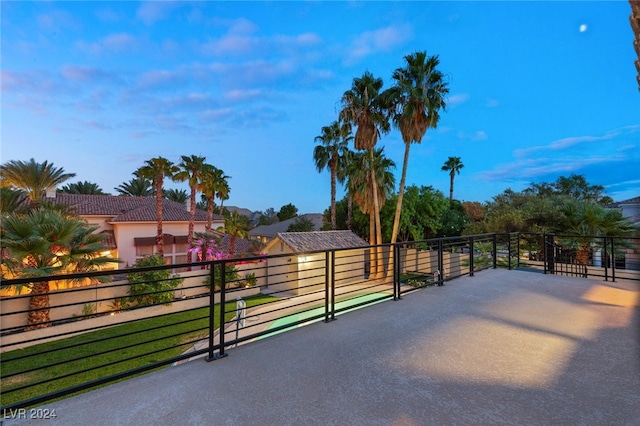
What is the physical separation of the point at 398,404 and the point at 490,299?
3.19 metres

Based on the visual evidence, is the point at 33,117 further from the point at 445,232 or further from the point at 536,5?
the point at 445,232

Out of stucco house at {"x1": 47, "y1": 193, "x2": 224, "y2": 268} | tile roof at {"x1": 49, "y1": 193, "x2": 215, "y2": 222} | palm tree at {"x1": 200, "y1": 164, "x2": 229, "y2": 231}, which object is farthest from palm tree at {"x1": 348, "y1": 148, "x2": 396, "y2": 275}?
stucco house at {"x1": 47, "y1": 193, "x2": 224, "y2": 268}

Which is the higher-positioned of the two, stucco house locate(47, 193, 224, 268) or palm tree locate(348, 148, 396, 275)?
palm tree locate(348, 148, 396, 275)

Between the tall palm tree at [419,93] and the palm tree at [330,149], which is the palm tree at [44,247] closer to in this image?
the tall palm tree at [419,93]

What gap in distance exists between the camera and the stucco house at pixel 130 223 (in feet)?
61.1

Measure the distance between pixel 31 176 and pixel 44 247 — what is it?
40.4 feet

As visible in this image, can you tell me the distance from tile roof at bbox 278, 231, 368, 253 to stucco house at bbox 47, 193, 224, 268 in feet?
30.1

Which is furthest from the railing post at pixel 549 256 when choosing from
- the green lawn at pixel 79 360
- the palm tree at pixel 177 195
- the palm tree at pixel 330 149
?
the palm tree at pixel 177 195

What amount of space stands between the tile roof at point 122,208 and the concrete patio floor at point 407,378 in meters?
19.8

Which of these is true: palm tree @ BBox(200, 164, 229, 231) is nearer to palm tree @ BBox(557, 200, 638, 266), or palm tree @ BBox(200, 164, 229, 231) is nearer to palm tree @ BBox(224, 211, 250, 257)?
palm tree @ BBox(224, 211, 250, 257)

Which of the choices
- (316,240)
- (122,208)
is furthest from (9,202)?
(316,240)

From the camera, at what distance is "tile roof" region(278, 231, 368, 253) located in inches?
611

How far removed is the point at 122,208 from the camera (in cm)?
2033

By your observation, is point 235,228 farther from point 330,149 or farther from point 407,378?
point 407,378
